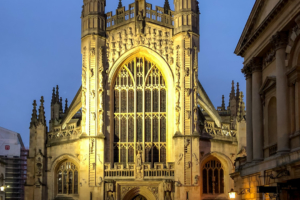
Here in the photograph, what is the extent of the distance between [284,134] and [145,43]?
19695 millimetres

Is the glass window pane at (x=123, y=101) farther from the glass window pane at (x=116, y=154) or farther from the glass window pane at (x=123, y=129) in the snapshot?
the glass window pane at (x=116, y=154)

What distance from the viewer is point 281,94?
22141 mm

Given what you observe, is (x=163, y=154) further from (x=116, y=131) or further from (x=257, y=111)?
(x=257, y=111)

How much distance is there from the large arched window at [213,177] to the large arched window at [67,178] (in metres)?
9.19

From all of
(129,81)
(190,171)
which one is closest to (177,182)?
(190,171)

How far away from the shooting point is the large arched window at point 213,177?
129 ft

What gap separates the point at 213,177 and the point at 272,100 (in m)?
15.4

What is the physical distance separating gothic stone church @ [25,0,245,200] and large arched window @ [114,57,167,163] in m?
0.07

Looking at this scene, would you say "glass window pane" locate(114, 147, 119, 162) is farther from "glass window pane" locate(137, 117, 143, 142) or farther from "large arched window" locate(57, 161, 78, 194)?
"large arched window" locate(57, 161, 78, 194)

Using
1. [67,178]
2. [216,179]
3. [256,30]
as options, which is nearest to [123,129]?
[67,178]

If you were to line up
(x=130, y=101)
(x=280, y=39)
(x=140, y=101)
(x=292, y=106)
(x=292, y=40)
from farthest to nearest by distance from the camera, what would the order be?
(x=130, y=101) < (x=140, y=101) < (x=280, y=39) < (x=292, y=106) < (x=292, y=40)

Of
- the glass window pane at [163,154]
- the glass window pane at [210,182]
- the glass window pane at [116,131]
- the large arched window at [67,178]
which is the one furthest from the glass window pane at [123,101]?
the glass window pane at [210,182]

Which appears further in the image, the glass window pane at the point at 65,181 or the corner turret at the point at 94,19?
the glass window pane at the point at 65,181

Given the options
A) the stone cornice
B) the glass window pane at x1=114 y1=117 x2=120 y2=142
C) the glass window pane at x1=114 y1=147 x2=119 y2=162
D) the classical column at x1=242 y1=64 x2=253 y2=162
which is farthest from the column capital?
the glass window pane at x1=114 y1=147 x2=119 y2=162
